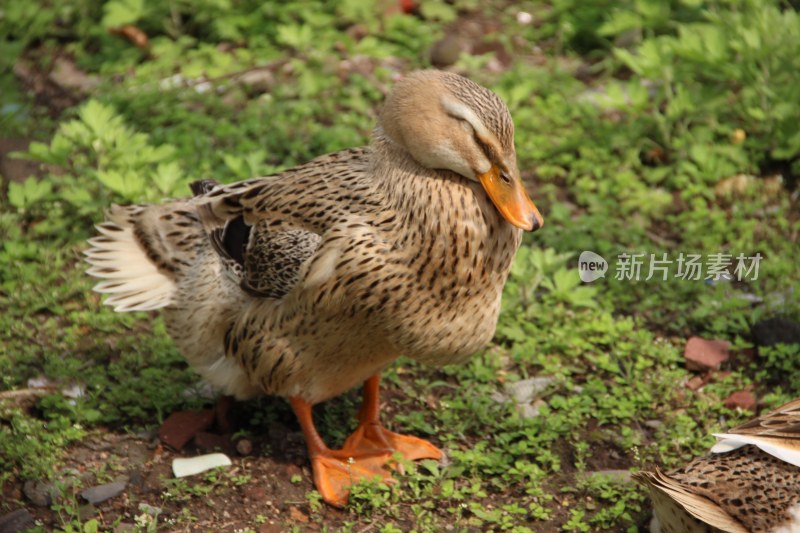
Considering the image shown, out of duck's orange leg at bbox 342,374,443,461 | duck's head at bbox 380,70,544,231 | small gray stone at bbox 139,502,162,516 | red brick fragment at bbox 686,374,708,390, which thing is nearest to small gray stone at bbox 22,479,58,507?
small gray stone at bbox 139,502,162,516

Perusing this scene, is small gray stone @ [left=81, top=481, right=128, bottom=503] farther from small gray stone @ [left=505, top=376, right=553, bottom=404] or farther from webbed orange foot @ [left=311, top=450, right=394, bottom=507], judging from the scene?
small gray stone @ [left=505, top=376, right=553, bottom=404]

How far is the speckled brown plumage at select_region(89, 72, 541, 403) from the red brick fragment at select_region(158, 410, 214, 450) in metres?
0.24

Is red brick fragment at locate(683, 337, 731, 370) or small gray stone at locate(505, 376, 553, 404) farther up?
red brick fragment at locate(683, 337, 731, 370)

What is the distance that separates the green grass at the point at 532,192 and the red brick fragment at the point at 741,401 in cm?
6

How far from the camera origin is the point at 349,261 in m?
3.78

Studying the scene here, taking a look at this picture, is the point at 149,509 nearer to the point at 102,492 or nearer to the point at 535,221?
the point at 102,492

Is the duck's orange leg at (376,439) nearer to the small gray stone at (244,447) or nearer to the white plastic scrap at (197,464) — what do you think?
the small gray stone at (244,447)

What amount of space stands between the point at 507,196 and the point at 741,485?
4.27 feet

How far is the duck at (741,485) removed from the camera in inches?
137

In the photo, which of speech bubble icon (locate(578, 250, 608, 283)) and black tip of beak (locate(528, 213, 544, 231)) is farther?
speech bubble icon (locate(578, 250, 608, 283))

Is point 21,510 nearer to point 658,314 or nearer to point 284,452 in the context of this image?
point 284,452

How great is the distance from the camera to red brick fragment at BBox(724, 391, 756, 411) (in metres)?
4.65

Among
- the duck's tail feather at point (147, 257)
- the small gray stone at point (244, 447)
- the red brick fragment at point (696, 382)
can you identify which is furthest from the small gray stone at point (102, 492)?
the red brick fragment at point (696, 382)

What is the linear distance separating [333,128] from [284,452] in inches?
103
